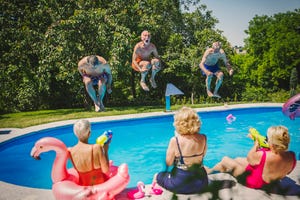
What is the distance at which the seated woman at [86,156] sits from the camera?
121 inches

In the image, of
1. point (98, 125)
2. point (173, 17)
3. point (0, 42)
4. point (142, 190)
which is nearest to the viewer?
point (142, 190)

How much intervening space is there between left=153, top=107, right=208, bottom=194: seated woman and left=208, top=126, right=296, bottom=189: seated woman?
576 mm

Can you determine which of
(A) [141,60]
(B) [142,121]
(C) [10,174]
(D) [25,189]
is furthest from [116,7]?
(D) [25,189]

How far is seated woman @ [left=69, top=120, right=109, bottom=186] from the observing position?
3.07m

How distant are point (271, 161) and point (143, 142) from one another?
544 centimetres

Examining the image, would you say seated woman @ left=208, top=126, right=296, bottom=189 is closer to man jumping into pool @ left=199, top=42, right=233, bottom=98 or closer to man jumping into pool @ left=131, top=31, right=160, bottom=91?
man jumping into pool @ left=131, top=31, right=160, bottom=91

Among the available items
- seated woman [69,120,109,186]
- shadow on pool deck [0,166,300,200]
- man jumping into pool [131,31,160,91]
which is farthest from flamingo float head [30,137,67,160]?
man jumping into pool [131,31,160,91]

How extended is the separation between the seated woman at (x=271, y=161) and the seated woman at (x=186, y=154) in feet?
1.89

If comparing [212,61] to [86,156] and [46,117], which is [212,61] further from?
[46,117]

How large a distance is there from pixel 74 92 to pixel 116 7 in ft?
18.8

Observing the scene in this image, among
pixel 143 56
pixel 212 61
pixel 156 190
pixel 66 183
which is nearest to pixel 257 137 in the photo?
pixel 156 190

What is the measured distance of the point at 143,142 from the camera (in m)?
8.36

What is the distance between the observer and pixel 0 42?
1312 cm

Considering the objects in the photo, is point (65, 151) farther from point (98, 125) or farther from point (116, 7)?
point (116, 7)
